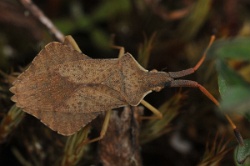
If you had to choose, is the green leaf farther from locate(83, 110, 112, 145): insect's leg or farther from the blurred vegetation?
locate(83, 110, 112, 145): insect's leg

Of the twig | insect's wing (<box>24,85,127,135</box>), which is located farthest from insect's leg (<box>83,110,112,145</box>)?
the twig

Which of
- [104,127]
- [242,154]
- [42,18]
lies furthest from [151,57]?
[242,154]

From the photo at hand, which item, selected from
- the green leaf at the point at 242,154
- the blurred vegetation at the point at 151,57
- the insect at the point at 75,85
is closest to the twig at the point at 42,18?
the blurred vegetation at the point at 151,57

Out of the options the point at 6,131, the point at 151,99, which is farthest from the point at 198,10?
the point at 6,131

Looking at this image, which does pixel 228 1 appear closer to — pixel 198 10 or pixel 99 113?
pixel 198 10

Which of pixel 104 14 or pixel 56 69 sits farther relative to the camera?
pixel 104 14

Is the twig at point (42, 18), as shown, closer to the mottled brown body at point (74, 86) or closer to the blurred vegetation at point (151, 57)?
the blurred vegetation at point (151, 57)

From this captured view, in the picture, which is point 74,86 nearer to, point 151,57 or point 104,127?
point 104,127
